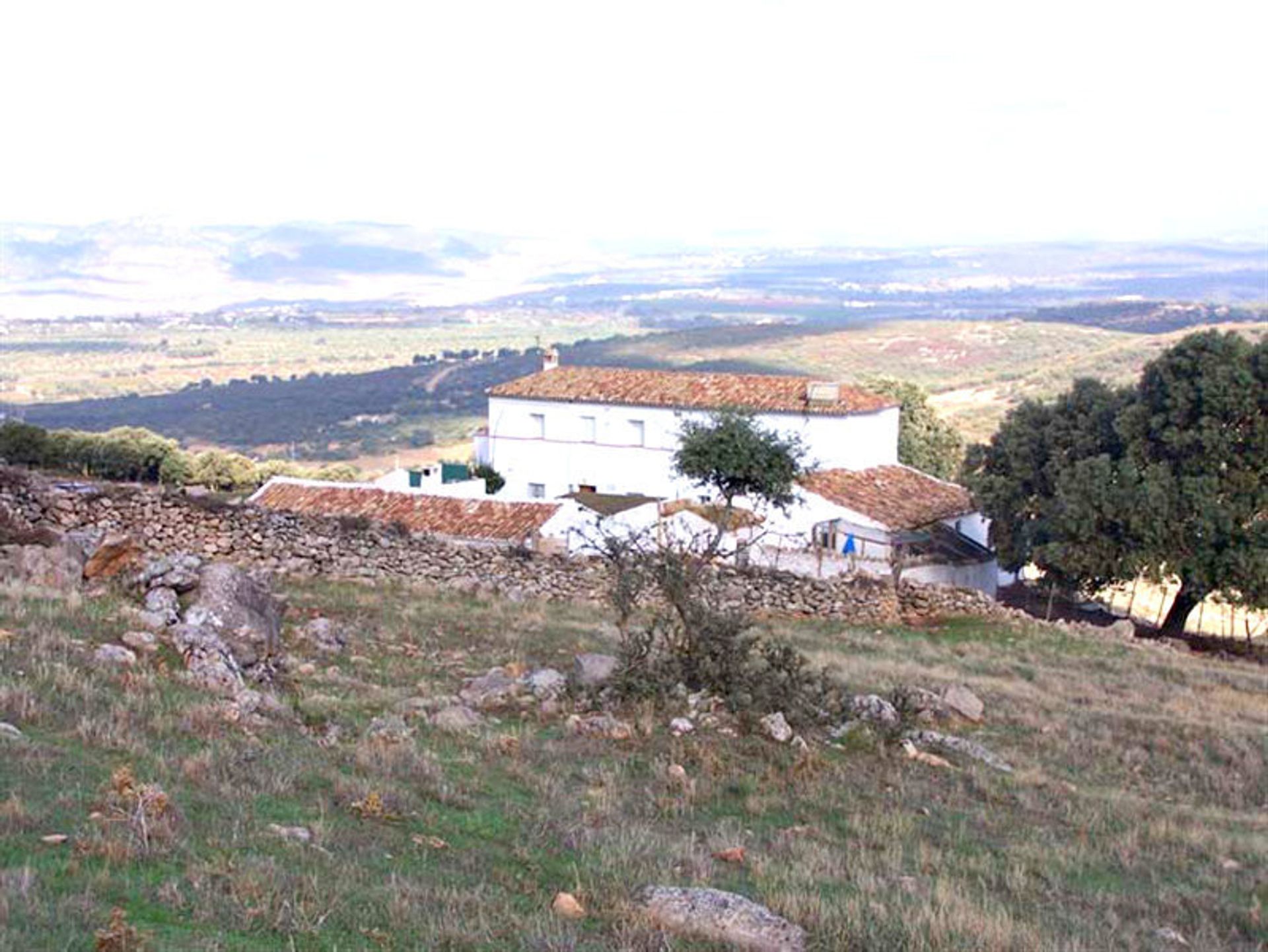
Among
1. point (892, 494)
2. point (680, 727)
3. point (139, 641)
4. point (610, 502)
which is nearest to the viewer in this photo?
point (139, 641)

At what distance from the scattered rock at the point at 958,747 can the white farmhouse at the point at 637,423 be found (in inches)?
1099

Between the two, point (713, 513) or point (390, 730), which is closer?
point (390, 730)

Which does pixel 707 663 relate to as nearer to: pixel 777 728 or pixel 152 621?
pixel 777 728

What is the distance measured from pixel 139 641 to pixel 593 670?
4.32 metres

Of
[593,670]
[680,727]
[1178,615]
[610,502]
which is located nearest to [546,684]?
[593,670]

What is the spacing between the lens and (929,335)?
128 metres

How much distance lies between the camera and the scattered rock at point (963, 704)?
15.8 metres

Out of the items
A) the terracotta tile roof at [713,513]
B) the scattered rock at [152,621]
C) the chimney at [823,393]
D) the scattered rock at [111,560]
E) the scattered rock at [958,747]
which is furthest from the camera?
the chimney at [823,393]

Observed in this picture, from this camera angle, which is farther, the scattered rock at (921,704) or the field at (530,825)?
the scattered rock at (921,704)

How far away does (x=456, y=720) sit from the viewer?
37.4ft

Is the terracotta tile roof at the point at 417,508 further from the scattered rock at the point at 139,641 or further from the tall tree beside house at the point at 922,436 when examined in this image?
the tall tree beside house at the point at 922,436

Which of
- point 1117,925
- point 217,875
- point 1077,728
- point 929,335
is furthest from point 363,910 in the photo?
point 929,335

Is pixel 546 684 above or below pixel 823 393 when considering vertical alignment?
above

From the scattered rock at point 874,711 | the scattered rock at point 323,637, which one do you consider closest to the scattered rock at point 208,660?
the scattered rock at point 323,637
